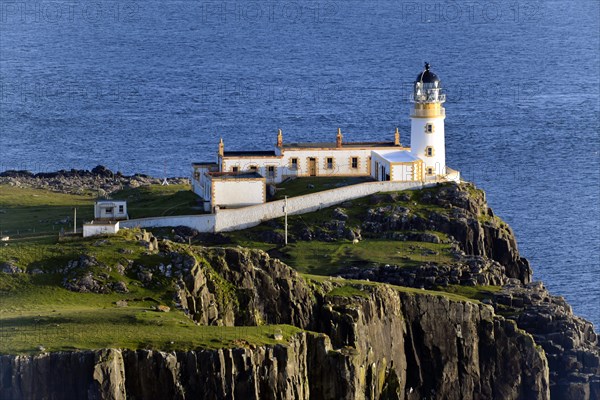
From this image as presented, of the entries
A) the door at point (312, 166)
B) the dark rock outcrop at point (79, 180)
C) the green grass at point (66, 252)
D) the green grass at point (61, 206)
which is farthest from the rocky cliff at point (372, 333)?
the dark rock outcrop at point (79, 180)

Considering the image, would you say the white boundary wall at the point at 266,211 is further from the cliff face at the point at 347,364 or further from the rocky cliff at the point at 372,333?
Result: the cliff face at the point at 347,364

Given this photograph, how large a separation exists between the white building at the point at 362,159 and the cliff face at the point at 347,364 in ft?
77.2

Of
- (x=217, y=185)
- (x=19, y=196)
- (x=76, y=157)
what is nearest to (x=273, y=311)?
(x=217, y=185)

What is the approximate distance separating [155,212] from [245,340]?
4168 centimetres

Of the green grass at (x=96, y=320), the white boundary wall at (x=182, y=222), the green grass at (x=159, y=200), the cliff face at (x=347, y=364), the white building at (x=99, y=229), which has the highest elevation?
the green grass at (x=159, y=200)

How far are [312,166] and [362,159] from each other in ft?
11.7

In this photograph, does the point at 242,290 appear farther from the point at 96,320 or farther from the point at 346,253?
the point at 346,253

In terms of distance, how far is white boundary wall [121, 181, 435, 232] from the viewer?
138 meters

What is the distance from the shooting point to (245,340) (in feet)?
331

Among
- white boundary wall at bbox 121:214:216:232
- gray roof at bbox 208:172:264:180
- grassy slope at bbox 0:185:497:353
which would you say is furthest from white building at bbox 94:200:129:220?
gray roof at bbox 208:172:264:180

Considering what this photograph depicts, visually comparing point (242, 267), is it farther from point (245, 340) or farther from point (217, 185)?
point (217, 185)

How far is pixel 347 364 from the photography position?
→ 106 meters

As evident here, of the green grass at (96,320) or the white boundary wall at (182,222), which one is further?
the white boundary wall at (182,222)

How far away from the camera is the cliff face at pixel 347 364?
95.6m
